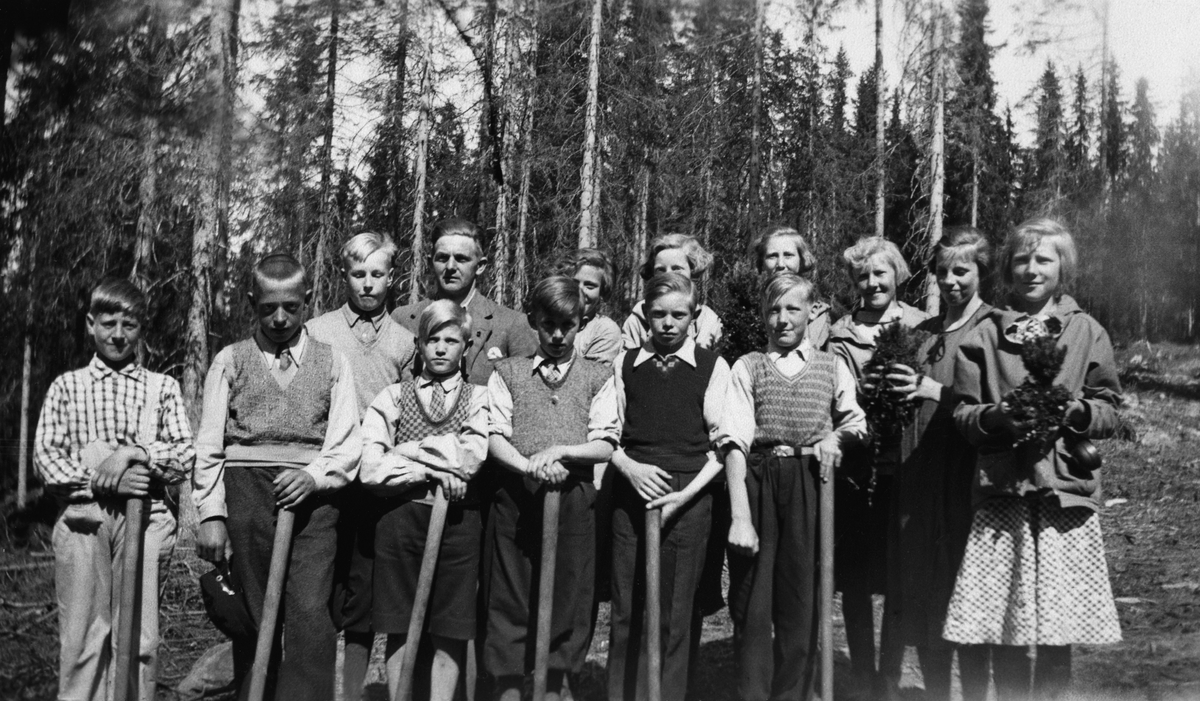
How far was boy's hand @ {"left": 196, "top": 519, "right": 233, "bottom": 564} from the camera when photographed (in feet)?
13.6

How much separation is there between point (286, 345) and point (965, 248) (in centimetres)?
343

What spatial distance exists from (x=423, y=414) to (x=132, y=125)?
576 cm

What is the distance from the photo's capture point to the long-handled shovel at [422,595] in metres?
4.11

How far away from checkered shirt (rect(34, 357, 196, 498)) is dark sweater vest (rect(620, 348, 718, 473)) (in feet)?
6.80

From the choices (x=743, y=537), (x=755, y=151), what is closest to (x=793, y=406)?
(x=743, y=537)

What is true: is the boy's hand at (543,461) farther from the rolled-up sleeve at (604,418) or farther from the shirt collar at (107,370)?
the shirt collar at (107,370)

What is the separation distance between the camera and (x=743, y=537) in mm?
4223

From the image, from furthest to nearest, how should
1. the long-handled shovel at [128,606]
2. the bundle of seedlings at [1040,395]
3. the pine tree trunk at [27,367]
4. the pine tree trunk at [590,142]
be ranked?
the pine tree trunk at [590,142] → the pine tree trunk at [27,367] → the long-handled shovel at [128,606] → the bundle of seedlings at [1040,395]

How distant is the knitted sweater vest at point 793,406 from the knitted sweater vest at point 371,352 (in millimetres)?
1793

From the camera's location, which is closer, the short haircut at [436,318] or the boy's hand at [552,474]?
the boy's hand at [552,474]

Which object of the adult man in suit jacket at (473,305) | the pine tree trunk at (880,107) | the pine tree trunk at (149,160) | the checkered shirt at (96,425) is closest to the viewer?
the checkered shirt at (96,425)

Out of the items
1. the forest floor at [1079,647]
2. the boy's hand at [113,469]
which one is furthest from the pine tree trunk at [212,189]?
the boy's hand at [113,469]

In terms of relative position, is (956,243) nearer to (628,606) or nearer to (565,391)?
(565,391)

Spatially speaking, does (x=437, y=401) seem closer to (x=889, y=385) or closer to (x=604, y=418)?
(x=604, y=418)
